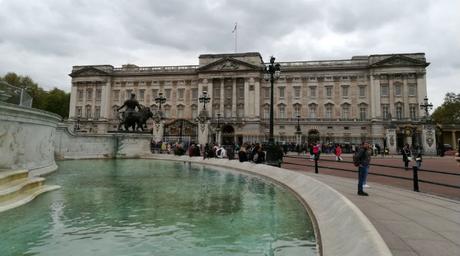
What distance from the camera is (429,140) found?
36.3 metres

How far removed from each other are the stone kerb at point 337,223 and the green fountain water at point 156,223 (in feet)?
0.81

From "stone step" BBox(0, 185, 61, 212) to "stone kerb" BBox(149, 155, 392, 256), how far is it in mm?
5966

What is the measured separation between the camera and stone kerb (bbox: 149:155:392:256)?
134 inches

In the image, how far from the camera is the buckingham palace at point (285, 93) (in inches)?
2312

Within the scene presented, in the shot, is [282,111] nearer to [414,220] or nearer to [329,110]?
[329,110]

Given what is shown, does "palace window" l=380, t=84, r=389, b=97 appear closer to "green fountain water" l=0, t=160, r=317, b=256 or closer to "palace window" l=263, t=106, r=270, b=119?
"palace window" l=263, t=106, r=270, b=119

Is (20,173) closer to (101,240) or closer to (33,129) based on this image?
(33,129)

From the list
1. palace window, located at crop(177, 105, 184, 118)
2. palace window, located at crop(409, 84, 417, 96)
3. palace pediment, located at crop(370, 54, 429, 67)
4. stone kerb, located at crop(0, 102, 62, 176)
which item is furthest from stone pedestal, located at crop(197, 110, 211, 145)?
palace window, located at crop(409, 84, 417, 96)

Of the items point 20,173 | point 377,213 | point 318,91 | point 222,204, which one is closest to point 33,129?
point 20,173

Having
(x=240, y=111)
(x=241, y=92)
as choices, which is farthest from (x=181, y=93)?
(x=240, y=111)

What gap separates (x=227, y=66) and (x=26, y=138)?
55.6 meters

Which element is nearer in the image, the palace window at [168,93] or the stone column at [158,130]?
the stone column at [158,130]

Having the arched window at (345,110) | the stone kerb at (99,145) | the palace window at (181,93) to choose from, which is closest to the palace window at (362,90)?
the arched window at (345,110)

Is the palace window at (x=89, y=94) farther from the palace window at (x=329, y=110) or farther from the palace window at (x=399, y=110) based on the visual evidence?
the palace window at (x=399, y=110)
